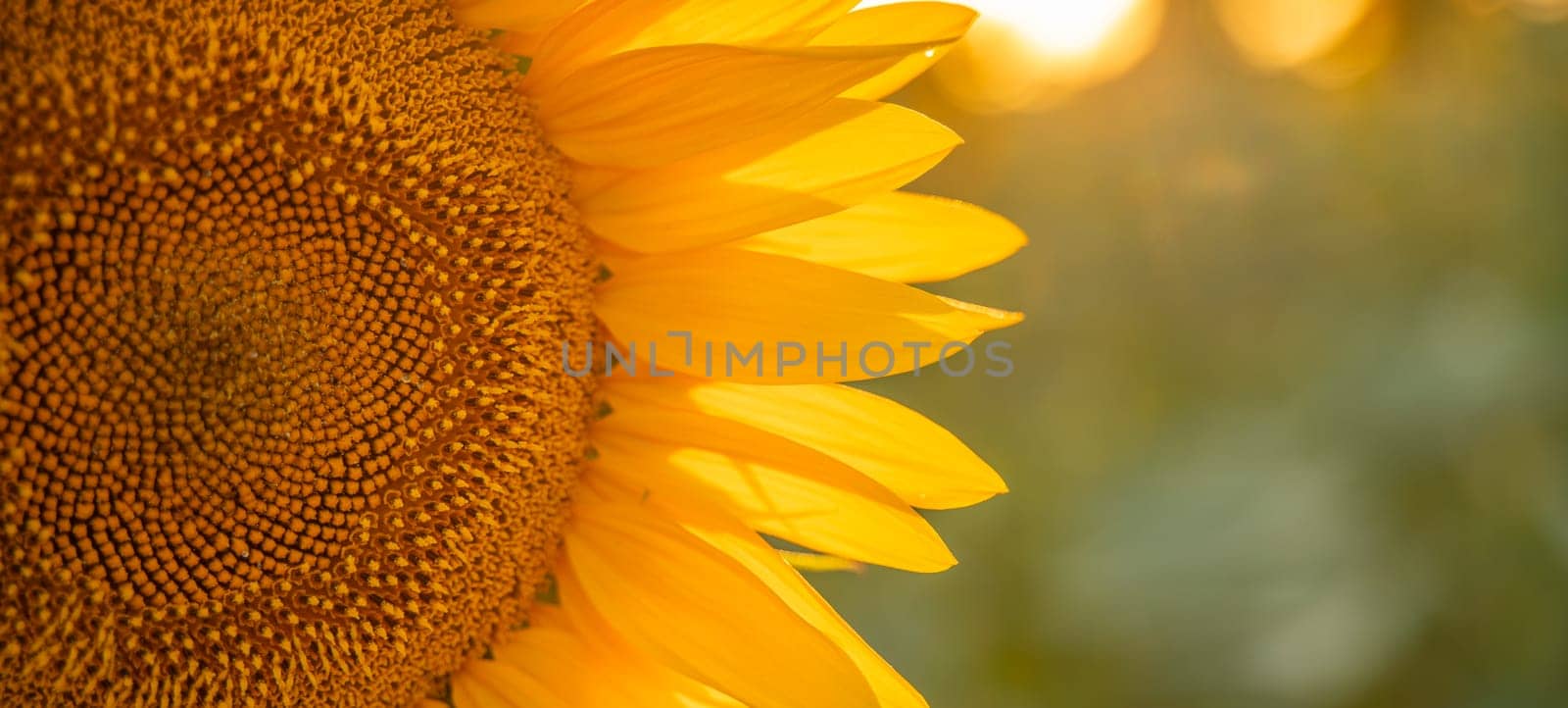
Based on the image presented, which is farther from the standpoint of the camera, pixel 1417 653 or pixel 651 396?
pixel 1417 653

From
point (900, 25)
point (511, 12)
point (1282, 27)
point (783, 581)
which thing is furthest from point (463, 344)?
point (1282, 27)

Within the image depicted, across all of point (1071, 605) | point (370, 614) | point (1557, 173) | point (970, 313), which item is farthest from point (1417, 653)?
point (370, 614)

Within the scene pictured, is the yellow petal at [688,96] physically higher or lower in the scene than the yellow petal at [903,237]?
higher

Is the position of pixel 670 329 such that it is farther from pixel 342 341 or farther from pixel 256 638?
pixel 256 638

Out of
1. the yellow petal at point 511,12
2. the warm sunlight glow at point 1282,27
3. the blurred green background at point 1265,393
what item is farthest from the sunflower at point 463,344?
the warm sunlight glow at point 1282,27

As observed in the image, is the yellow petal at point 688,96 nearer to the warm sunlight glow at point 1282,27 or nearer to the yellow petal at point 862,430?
the yellow petal at point 862,430

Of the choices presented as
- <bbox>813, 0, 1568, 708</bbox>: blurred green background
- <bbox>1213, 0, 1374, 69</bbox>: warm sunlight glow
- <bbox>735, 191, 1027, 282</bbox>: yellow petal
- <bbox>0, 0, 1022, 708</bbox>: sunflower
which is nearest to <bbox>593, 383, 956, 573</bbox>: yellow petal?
<bbox>0, 0, 1022, 708</bbox>: sunflower
